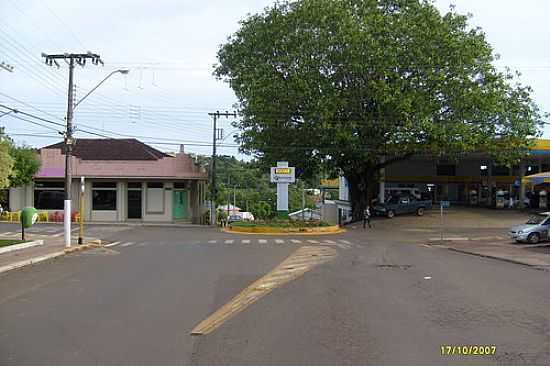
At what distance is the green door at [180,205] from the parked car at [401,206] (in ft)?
47.7

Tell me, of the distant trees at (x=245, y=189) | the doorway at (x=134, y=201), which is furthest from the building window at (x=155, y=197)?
the distant trees at (x=245, y=189)

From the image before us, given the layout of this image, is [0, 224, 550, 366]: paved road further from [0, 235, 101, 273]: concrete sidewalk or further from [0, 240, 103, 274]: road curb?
[0, 235, 101, 273]: concrete sidewalk

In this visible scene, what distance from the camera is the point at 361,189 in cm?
4462

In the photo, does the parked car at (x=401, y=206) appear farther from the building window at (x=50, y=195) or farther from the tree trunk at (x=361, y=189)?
the building window at (x=50, y=195)

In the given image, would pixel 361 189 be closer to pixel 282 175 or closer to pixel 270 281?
pixel 282 175

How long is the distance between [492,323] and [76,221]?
3796 centimetres

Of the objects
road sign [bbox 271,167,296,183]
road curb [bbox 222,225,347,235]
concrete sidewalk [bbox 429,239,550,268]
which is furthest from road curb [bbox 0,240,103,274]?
concrete sidewalk [bbox 429,239,550,268]

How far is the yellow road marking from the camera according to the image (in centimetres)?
905

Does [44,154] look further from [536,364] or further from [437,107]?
[536,364]

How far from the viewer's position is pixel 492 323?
9023 millimetres

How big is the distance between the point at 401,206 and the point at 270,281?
113 feet

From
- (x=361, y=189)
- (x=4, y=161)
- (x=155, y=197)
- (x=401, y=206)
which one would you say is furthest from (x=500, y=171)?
(x=4, y=161)

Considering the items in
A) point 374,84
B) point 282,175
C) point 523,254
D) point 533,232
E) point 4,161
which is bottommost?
point 523,254

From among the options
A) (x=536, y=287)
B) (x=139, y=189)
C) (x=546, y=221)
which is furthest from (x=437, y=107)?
(x=536, y=287)
